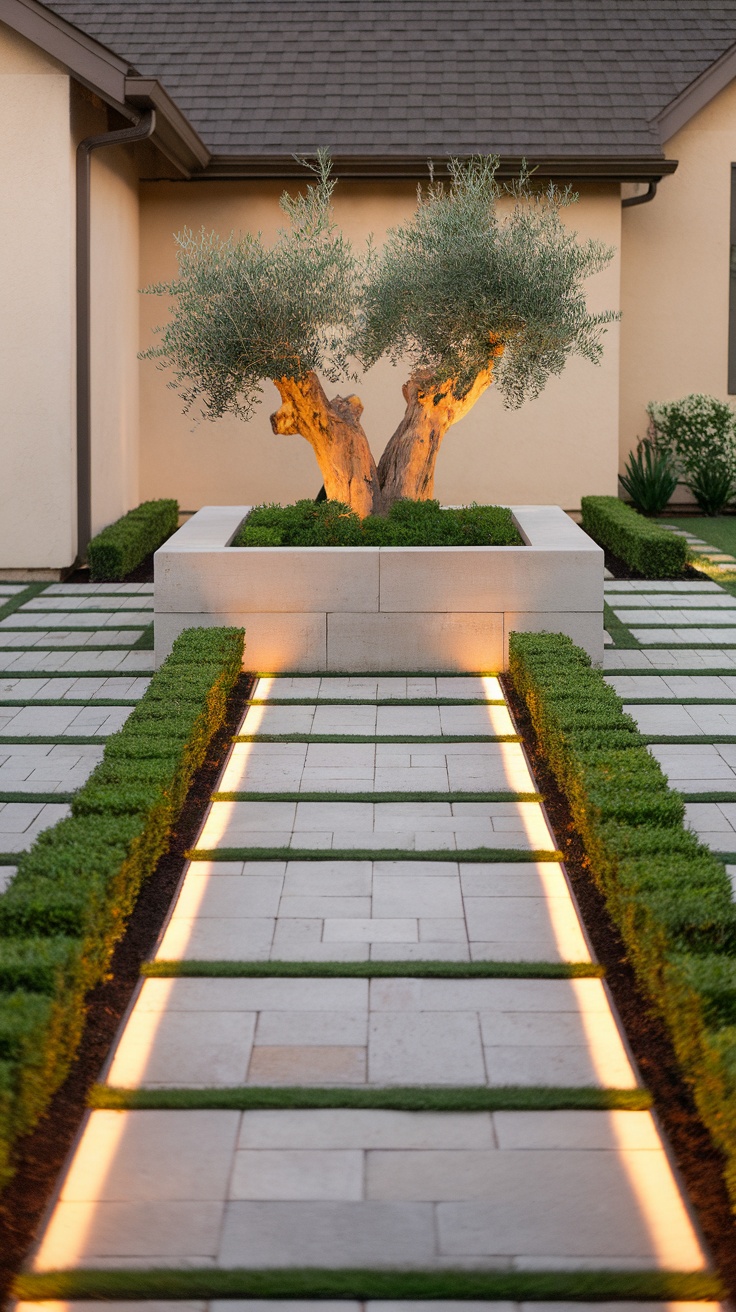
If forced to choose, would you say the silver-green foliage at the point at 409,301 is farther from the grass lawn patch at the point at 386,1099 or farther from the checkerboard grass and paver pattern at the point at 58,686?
the grass lawn patch at the point at 386,1099

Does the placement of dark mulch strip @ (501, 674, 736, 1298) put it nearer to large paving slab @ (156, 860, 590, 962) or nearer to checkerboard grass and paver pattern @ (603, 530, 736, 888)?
large paving slab @ (156, 860, 590, 962)

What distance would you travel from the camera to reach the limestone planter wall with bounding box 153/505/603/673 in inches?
332

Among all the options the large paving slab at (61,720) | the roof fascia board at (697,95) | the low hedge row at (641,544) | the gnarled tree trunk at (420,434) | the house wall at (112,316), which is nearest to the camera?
the large paving slab at (61,720)

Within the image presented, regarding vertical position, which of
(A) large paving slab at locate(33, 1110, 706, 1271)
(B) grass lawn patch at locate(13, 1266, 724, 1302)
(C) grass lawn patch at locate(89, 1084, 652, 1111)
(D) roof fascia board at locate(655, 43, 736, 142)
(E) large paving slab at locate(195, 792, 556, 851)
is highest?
(D) roof fascia board at locate(655, 43, 736, 142)

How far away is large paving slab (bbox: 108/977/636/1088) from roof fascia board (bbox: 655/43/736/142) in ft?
39.5

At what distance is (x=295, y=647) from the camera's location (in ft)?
28.0

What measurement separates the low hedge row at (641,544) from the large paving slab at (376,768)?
5160mm

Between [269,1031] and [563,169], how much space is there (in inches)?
460

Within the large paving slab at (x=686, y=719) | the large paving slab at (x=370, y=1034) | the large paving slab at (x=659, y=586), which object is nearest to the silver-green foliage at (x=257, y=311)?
the large paving slab at (x=686, y=719)

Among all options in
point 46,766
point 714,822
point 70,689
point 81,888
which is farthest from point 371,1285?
point 70,689

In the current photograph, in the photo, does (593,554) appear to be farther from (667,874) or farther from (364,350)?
(667,874)

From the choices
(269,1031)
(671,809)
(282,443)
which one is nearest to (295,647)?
(671,809)

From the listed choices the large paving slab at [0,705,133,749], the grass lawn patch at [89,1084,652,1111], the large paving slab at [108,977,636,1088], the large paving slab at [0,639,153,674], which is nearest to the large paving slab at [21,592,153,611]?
the large paving slab at [0,639,153,674]

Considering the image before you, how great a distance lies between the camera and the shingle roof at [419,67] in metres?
13.9
